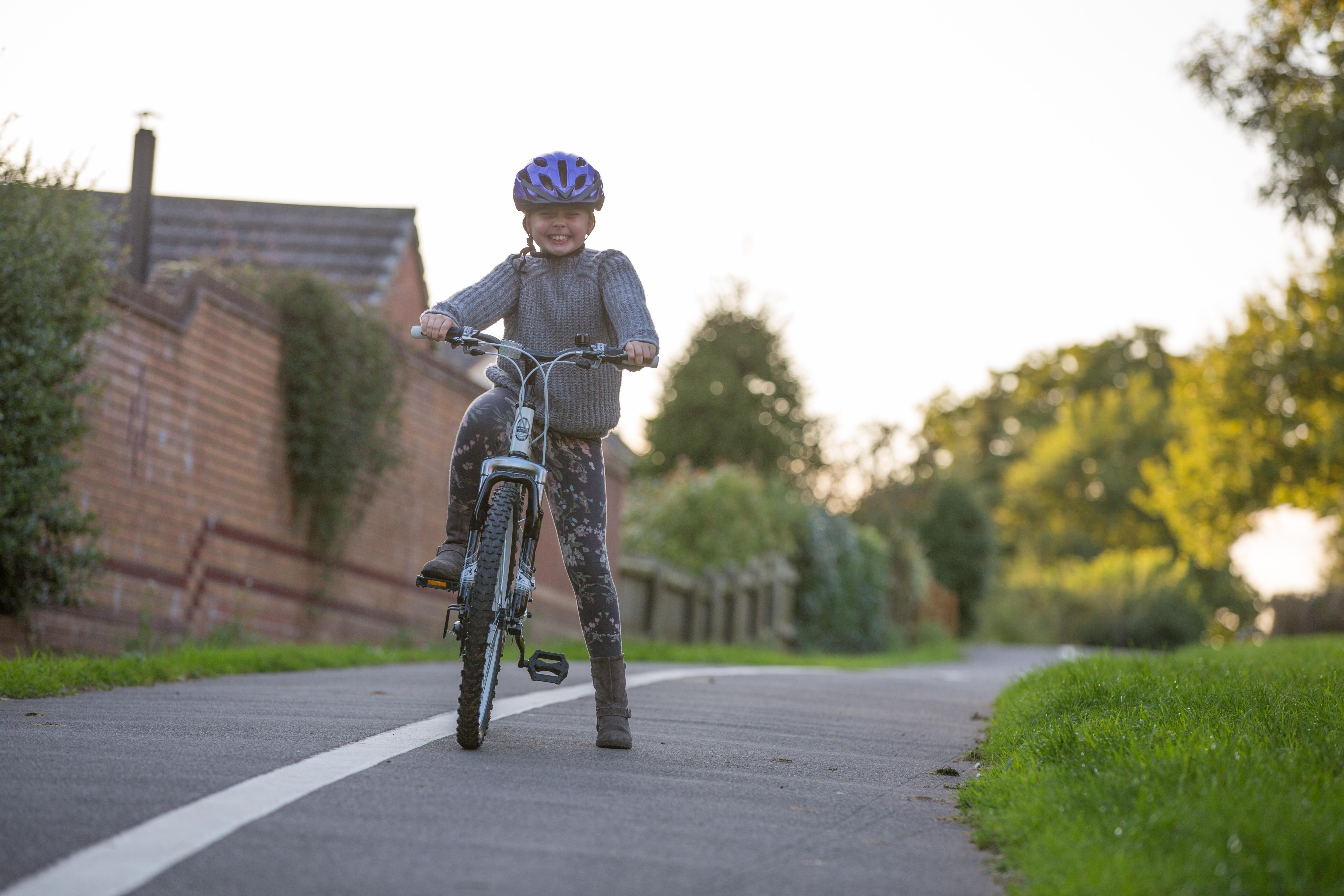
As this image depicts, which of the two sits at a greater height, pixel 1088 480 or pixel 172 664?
pixel 1088 480

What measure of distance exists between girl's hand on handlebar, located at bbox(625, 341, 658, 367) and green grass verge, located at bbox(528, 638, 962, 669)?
2777mm

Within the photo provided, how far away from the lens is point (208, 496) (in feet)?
36.0

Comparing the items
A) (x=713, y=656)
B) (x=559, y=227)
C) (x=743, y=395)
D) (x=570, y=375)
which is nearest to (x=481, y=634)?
(x=570, y=375)

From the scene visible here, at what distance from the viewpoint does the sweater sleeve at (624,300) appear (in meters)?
5.34

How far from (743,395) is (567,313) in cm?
2789

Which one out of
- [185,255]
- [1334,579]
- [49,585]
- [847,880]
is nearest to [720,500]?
[185,255]

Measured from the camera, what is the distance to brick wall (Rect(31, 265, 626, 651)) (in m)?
9.70

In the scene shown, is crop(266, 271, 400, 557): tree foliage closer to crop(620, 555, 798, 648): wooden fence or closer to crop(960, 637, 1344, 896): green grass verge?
crop(620, 555, 798, 648): wooden fence

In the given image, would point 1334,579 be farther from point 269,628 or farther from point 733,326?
point 269,628

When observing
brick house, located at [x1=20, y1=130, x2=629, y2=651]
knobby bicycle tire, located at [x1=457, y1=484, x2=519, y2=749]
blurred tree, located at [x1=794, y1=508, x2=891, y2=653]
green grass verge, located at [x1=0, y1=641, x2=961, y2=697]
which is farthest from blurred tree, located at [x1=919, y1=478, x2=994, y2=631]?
knobby bicycle tire, located at [x1=457, y1=484, x2=519, y2=749]

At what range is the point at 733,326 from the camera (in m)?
33.7

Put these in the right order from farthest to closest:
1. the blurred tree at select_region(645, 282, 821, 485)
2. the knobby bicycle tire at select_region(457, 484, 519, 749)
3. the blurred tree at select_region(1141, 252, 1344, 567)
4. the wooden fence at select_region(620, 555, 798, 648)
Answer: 1. the blurred tree at select_region(645, 282, 821, 485)
2. the blurred tree at select_region(1141, 252, 1344, 567)
3. the wooden fence at select_region(620, 555, 798, 648)
4. the knobby bicycle tire at select_region(457, 484, 519, 749)

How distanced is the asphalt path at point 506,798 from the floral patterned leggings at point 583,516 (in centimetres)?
43

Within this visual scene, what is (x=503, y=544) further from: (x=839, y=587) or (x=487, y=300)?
(x=839, y=587)
